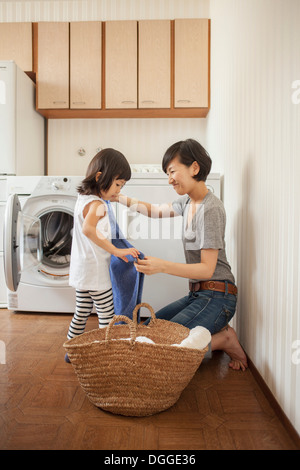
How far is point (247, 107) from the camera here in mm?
1437

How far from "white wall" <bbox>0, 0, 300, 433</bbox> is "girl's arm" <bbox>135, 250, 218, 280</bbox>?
0.18 m

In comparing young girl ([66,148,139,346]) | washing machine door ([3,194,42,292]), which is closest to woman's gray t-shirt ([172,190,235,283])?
young girl ([66,148,139,346])

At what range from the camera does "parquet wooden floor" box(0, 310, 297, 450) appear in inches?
36.7

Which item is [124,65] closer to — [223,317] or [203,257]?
[203,257]

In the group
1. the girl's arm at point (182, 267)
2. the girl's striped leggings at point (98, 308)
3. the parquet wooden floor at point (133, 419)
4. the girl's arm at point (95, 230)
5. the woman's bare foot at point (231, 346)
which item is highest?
the girl's arm at point (95, 230)

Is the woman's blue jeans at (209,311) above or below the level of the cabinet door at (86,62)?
below

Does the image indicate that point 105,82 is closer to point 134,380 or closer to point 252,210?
point 252,210

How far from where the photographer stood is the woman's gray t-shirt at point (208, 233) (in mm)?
1317

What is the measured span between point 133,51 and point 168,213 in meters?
1.47

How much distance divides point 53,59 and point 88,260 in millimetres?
1838

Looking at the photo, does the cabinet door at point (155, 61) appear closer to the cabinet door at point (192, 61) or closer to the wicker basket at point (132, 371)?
the cabinet door at point (192, 61)

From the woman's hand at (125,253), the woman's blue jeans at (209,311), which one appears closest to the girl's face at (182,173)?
the woman's hand at (125,253)

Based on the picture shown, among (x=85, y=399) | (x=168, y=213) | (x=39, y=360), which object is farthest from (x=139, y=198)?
(x=85, y=399)

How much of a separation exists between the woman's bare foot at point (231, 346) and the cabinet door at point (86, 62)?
6.35ft
